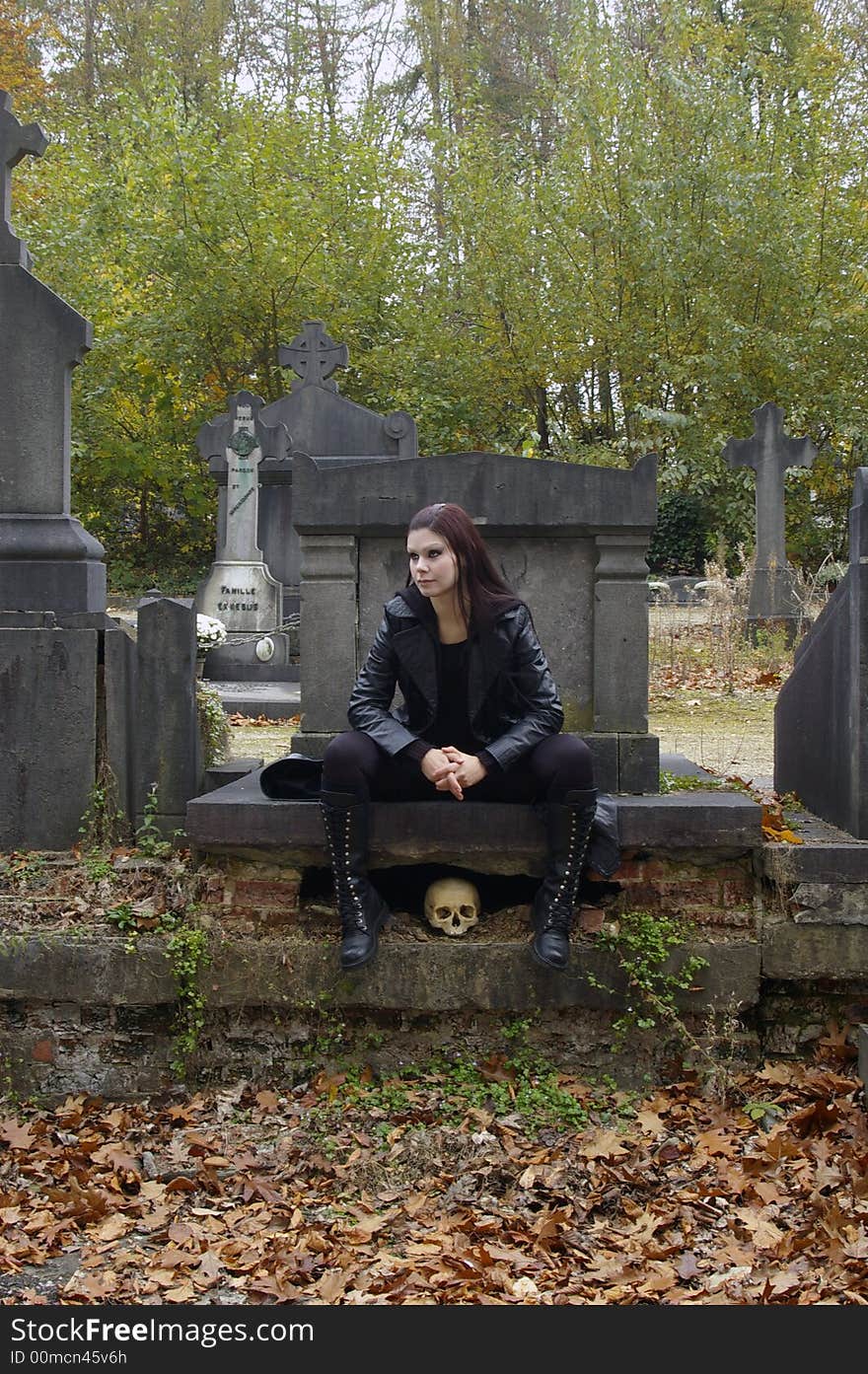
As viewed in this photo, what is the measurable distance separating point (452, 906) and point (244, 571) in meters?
8.66

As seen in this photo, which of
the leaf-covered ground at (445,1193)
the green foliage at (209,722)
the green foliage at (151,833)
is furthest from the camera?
the green foliage at (209,722)

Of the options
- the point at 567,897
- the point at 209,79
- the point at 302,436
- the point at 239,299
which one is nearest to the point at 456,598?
the point at 567,897

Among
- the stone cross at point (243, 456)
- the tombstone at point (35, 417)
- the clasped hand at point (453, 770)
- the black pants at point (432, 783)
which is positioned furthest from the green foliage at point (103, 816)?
the stone cross at point (243, 456)

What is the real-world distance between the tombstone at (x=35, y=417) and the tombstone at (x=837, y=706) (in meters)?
3.08

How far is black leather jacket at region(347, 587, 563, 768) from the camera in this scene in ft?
13.5

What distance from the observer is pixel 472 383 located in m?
23.6

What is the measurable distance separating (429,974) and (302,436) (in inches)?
445

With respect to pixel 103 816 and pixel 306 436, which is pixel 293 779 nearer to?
pixel 103 816

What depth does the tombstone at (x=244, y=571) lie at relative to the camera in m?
11.8

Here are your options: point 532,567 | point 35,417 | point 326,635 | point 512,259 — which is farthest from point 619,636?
point 512,259

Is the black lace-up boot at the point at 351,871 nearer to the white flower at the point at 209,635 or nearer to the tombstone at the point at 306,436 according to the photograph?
the white flower at the point at 209,635

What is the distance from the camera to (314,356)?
15297mm

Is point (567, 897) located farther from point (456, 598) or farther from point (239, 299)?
point (239, 299)

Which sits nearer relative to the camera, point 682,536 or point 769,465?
point 769,465
